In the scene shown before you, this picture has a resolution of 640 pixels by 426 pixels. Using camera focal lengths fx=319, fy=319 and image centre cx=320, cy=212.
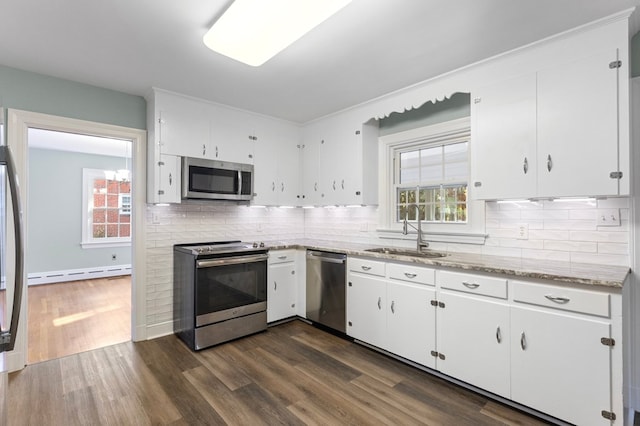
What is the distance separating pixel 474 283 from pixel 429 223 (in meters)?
1.09

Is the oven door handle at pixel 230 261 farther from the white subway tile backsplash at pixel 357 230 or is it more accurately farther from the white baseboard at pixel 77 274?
the white baseboard at pixel 77 274

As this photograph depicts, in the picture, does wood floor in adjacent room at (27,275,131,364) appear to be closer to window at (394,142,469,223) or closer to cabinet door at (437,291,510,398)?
cabinet door at (437,291,510,398)

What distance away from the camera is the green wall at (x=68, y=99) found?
269 cm

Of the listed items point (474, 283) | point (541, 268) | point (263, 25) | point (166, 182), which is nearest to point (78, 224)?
point (166, 182)

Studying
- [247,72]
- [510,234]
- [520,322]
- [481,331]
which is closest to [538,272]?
[520,322]

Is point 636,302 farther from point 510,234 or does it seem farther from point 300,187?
point 300,187

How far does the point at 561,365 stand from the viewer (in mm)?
1893

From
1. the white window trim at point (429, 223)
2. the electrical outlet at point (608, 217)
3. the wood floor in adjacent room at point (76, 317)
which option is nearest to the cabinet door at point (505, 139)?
the white window trim at point (429, 223)

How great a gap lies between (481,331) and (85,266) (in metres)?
6.95

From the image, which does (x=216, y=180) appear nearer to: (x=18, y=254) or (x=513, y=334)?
(x=18, y=254)

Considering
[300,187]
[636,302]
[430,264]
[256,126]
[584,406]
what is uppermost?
[256,126]

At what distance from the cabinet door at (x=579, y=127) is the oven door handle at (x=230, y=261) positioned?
8.54 feet

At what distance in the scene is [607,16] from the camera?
6.40ft

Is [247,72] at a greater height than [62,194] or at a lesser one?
greater
